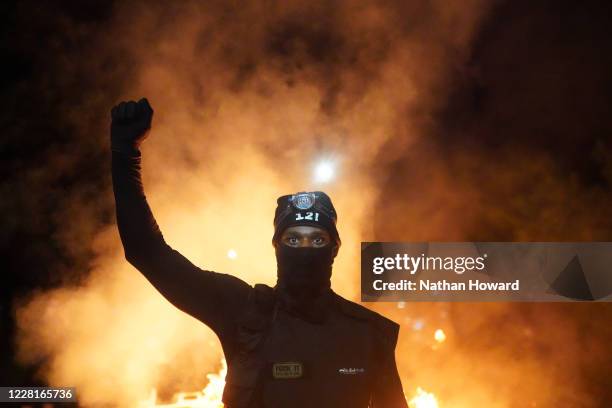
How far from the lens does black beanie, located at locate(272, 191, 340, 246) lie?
106 inches

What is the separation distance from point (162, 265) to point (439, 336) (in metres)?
8.11

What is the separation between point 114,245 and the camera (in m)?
7.90

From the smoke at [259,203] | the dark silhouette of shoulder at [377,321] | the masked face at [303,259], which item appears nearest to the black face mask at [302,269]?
the masked face at [303,259]

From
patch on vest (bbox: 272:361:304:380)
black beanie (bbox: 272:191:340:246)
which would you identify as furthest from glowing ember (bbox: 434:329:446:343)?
patch on vest (bbox: 272:361:304:380)

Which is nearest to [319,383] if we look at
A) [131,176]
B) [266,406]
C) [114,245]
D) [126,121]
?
[266,406]

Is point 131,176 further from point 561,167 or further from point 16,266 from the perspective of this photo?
point 561,167

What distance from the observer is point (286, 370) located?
8.12 feet

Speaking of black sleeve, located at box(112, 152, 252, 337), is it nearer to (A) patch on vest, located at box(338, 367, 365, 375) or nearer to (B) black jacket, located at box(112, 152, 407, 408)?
(B) black jacket, located at box(112, 152, 407, 408)

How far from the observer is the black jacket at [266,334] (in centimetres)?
235

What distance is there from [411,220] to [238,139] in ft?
10.6

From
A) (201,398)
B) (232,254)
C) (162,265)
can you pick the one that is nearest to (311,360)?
(162,265)

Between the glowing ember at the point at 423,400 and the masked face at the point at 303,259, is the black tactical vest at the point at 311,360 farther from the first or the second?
the glowing ember at the point at 423,400

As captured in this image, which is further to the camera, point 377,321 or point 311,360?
point 377,321

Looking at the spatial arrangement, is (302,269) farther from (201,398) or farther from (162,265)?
(201,398)
